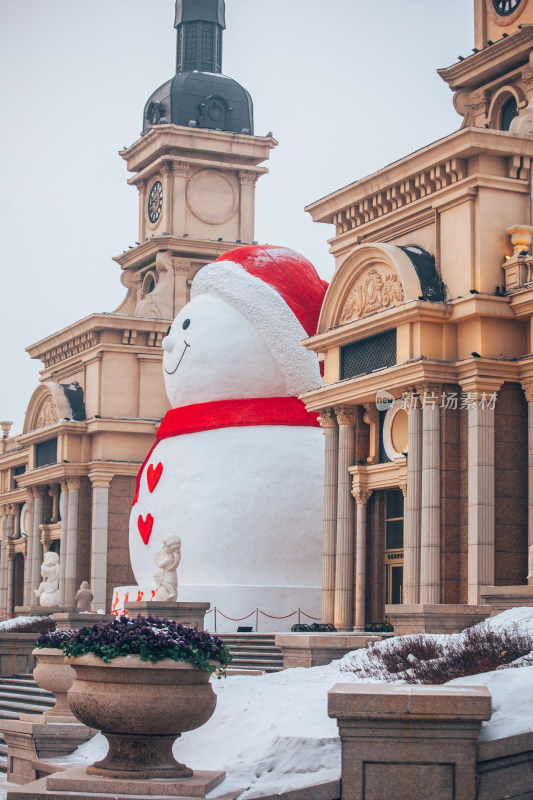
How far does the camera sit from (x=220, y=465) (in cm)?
3056

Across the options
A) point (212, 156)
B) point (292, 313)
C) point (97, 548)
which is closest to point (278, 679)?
point (292, 313)

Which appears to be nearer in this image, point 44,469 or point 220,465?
point 220,465

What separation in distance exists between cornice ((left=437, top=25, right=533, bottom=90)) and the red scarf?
8342 millimetres

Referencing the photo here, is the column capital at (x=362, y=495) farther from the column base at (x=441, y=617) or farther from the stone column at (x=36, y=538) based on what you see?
the stone column at (x=36, y=538)

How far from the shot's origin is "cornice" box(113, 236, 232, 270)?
42.7 meters

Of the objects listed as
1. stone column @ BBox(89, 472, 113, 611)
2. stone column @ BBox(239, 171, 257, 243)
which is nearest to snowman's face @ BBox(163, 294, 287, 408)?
stone column @ BBox(89, 472, 113, 611)

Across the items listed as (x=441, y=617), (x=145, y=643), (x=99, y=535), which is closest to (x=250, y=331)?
(x=99, y=535)

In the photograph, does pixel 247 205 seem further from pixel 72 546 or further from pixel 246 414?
pixel 246 414

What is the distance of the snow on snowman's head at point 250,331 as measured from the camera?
31.2 m

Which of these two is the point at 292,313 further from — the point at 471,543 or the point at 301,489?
the point at 471,543

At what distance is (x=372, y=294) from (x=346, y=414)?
8.24ft

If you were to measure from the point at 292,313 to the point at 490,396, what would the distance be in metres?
9.03

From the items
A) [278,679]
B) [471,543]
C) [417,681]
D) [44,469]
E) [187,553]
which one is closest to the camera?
[417,681]

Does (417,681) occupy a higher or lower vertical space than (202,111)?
lower
